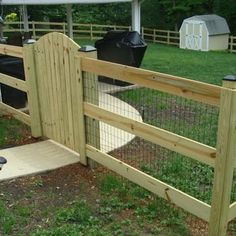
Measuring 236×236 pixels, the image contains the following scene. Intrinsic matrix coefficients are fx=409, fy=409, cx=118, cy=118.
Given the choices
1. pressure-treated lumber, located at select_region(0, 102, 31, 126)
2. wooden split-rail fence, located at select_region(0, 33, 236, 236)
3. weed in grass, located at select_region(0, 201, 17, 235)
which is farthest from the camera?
pressure-treated lumber, located at select_region(0, 102, 31, 126)

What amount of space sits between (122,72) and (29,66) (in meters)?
2.06

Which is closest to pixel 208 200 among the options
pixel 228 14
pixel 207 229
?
pixel 207 229

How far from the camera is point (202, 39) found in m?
25.3

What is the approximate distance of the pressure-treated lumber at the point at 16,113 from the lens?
629 cm

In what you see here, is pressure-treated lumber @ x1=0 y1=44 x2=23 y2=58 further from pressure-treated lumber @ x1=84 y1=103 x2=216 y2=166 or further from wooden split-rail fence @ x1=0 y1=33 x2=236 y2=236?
pressure-treated lumber @ x1=84 y1=103 x2=216 y2=166

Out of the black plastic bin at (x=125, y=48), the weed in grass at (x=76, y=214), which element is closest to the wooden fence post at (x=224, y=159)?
the weed in grass at (x=76, y=214)

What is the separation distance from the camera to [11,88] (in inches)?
291

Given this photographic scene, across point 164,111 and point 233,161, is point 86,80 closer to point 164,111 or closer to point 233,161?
point 233,161

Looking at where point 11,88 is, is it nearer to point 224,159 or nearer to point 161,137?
point 161,137

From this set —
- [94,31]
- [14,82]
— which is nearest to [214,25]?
[94,31]

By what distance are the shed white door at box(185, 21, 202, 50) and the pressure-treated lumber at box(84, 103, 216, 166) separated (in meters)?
21.9

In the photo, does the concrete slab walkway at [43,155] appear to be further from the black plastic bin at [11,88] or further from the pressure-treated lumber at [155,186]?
the black plastic bin at [11,88]

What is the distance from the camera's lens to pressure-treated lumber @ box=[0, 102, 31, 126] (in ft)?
20.6

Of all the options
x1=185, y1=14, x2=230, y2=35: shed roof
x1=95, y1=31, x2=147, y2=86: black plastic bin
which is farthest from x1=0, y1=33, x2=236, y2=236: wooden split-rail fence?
x1=185, y1=14, x2=230, y2=35: shed roof
